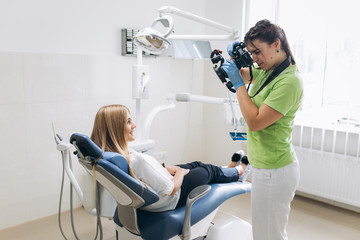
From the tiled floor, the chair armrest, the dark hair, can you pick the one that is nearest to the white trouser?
the chair armrest

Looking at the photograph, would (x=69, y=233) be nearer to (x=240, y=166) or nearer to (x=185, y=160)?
(x=240, y=166)

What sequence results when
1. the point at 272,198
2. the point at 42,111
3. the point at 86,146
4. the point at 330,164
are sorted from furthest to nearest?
1. the point at 330,164
2. the point at 42,111
3. the point at 272,198
4. the point at 86,146

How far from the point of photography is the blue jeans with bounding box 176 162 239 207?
74.8 inches

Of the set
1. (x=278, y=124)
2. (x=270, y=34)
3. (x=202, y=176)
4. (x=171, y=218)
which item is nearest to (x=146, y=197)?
(x=171, y=218)

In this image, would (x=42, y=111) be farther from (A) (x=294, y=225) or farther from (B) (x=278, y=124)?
(A) (x=294, y=225)

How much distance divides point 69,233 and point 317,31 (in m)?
2.49

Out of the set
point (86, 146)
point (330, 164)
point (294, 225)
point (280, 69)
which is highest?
point (280, 69)

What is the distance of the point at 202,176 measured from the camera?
1977 millimetres

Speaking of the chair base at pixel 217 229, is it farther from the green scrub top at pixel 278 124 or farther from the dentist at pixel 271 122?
the green scrub top at pixel 278 124

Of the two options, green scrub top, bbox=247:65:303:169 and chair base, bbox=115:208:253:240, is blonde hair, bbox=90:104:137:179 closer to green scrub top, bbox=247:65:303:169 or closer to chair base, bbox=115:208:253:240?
chair base, bbox=115:208:253:240

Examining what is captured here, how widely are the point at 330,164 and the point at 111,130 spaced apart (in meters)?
1.95

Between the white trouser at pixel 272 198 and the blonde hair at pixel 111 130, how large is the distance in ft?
2.05

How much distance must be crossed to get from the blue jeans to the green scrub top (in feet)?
1.52

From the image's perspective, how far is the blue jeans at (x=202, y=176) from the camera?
1.90 meters
